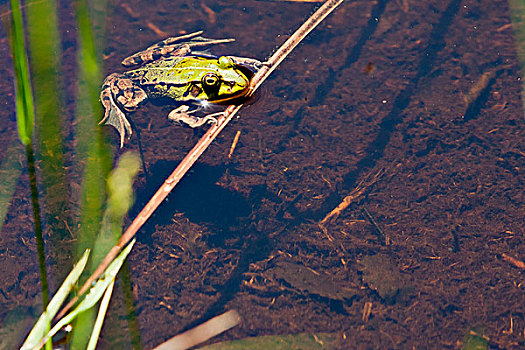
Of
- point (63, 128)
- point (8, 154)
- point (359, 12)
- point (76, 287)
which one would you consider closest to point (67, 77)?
point (63, 128)

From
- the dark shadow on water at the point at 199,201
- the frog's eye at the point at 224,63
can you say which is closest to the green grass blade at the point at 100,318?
the dark shadow on water at the point at 199,201

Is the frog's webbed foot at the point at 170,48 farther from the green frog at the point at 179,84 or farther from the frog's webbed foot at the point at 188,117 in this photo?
the frog's webbed foot at the point at 188,117

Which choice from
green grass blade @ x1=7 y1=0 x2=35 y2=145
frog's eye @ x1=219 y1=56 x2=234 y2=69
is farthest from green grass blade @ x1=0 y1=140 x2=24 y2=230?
frog's eye @ x1=219 y1=56 x2=234 y2=69

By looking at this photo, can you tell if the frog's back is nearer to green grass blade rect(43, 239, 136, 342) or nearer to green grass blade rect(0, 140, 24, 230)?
green grass blade rect(0, 140, 24, 230)

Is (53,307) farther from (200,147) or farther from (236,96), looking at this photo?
(236,96)

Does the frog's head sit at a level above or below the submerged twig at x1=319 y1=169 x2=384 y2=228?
above

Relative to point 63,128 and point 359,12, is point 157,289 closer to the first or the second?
point 63,128

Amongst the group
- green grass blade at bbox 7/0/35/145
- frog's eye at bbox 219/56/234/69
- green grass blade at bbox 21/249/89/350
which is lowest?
green grass blade at bbox 21/249/89/350
